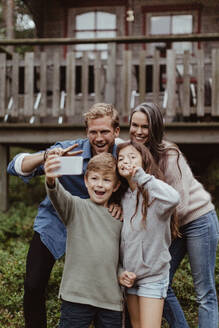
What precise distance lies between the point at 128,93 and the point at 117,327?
4268mm

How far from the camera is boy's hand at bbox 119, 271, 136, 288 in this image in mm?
2609

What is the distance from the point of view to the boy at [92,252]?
8.60ft

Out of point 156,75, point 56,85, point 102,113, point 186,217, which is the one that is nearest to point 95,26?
point 56,85

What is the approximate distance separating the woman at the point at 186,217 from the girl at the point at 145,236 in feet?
0.56

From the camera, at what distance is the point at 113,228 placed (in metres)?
2.72

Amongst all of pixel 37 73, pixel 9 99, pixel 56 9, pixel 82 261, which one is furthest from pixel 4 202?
pixel 56 9

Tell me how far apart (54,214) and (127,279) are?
0.79 metres

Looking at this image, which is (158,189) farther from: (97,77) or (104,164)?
(97,77)

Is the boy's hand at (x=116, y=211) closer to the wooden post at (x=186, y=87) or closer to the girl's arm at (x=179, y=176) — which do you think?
the girl's arm at (x=179, y=176)

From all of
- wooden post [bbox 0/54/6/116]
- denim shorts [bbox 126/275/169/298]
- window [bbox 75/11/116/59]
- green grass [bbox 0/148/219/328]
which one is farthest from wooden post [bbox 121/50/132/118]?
window [bbox 75/11/116/59]

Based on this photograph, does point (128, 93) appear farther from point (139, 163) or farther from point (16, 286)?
point (139, 163)

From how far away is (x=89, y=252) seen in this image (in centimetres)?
266

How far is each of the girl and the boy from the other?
3.1 inches

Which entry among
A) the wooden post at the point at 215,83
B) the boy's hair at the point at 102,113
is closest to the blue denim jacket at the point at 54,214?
the boy's hair at the point at 102,113
